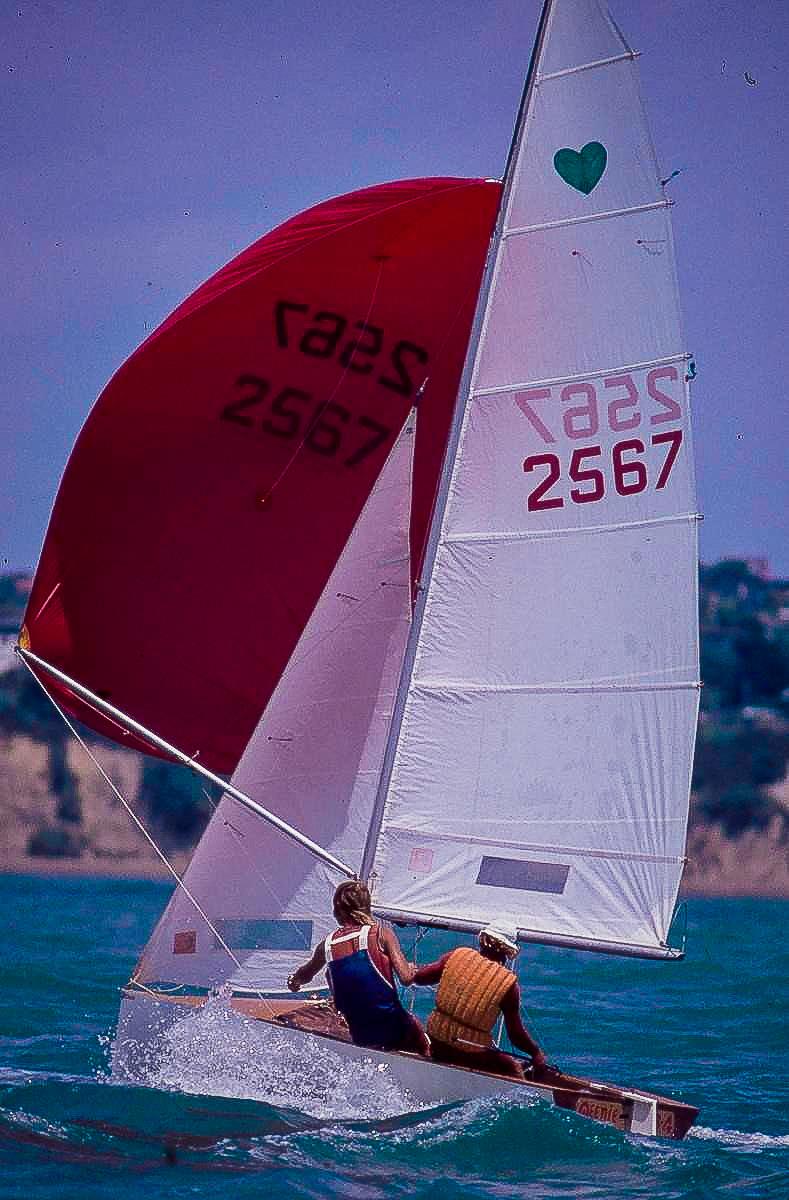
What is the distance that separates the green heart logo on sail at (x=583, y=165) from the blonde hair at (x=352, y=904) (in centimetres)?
358

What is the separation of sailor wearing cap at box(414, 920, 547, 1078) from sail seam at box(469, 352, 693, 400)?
8.81 feet

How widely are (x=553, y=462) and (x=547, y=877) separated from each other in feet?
6.70

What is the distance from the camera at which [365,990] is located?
7.59 m

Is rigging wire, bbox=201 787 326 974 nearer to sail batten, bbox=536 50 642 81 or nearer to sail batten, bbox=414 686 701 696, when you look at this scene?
sail batten, bbox=414 686 701 696

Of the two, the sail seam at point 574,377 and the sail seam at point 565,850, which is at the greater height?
the sail seam at point 574,377

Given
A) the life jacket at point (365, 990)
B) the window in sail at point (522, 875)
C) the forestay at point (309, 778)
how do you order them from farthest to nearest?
the forestay at point (309, 778) → the window in sail at point (522, 875) → the life jacket at point (365, 990)

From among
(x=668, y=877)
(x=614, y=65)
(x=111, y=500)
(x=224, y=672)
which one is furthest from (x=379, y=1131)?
(x=614, y=65)

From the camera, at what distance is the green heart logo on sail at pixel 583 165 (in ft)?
27.8

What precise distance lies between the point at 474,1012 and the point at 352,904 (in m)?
0.73

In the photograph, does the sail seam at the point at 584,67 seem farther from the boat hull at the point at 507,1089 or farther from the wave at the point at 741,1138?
the wave at the point at 741,1138

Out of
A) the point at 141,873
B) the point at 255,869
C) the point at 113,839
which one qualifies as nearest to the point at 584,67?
the point at 255,869

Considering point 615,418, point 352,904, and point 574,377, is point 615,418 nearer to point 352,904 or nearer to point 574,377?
point 574,377

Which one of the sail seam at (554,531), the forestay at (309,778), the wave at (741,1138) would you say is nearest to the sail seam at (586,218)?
the forestay at (309,778)

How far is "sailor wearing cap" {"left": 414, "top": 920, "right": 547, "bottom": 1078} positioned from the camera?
7504 mm
